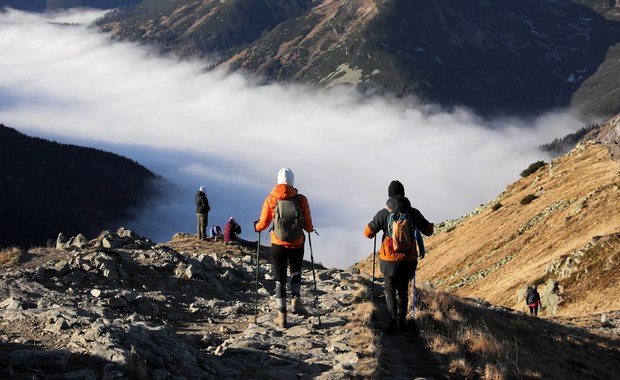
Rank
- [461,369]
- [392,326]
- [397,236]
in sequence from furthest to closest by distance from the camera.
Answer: [392,326]
[397,236]
[461,369]

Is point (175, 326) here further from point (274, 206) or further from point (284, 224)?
point (274, 206)

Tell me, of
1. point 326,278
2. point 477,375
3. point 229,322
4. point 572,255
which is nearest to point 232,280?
point 326,278

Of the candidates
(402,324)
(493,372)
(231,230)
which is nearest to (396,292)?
(402,324)

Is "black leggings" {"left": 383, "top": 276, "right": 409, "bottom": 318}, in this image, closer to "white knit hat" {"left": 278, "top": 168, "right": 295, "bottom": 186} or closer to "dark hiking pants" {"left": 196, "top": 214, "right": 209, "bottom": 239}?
"white knit hat" {"left": 278, "top": 168, "right": 295, "bottom": 186}

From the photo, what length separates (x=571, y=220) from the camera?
42.4 meters

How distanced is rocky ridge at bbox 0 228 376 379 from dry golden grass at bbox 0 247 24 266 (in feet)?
1.00

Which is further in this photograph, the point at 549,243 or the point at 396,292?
the point at 549,243

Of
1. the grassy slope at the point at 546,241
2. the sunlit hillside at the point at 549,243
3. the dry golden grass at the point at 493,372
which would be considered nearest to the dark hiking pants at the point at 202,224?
the sunlit hillside at the point at 549,243

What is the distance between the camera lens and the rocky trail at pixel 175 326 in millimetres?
9570

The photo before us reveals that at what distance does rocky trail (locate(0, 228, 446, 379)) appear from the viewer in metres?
9.57

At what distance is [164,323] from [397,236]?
5.92m

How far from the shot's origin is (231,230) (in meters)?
32.1

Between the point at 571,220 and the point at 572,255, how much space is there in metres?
8.35

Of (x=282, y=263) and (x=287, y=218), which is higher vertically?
(x=287, y=218)
